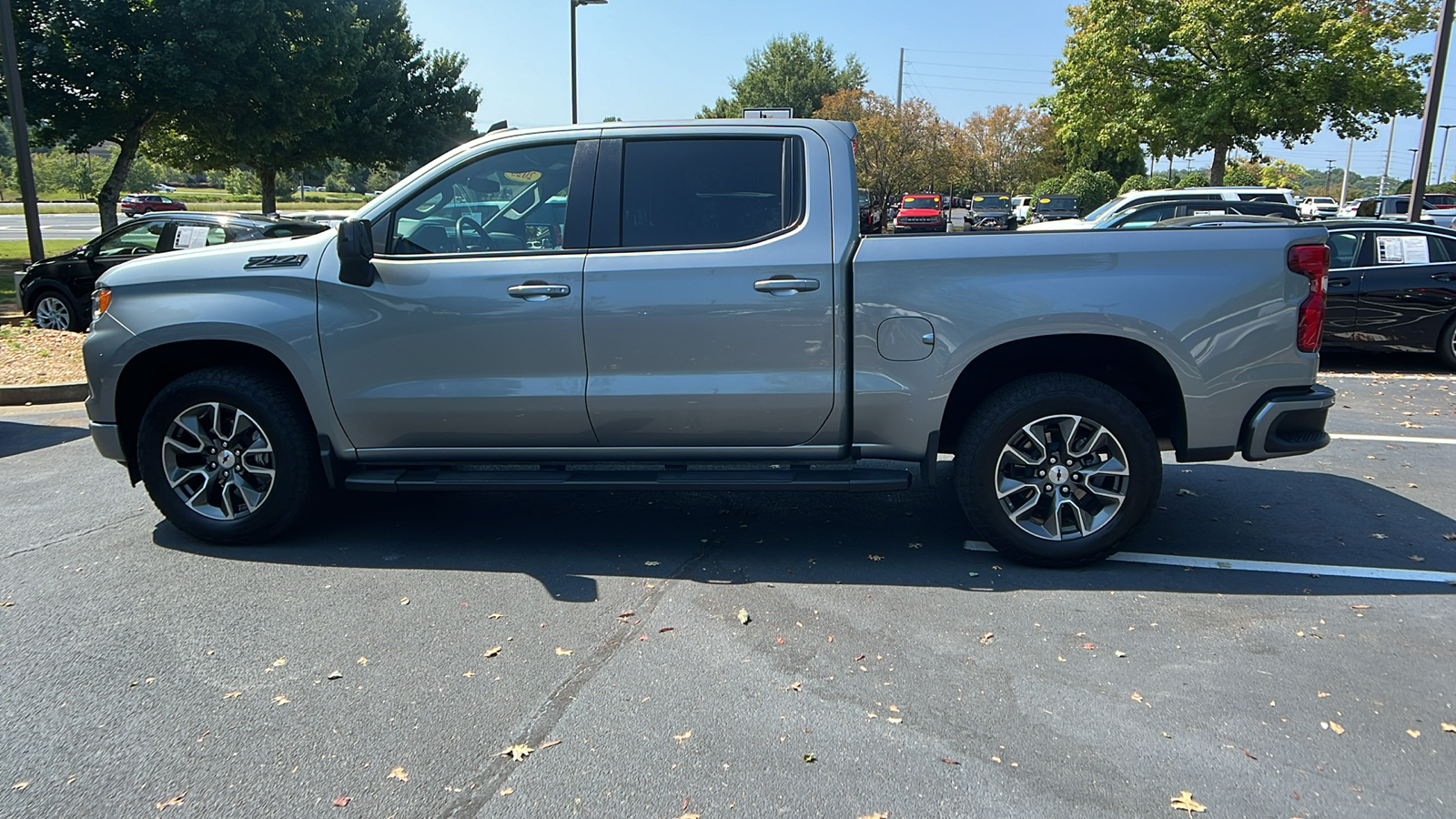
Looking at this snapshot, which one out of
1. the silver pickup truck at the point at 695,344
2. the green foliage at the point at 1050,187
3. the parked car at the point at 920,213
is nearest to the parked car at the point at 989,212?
the parked car at the point at 920,213

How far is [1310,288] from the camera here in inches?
179

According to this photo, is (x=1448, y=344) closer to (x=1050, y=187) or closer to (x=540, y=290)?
(x=540, y=290)

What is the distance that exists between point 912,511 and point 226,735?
3.70m

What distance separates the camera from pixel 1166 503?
5.90m

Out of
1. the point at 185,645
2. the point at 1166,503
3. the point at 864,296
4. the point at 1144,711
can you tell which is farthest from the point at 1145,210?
the point at 185,645

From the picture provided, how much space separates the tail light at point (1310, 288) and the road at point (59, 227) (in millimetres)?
33236

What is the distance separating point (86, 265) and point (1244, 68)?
1050 inches

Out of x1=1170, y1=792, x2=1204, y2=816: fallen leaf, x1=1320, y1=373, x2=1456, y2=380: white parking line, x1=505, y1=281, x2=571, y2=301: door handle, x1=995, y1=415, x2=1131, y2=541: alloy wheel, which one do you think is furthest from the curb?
x1=1320, y1=373, x2=1456, y2=380: white parking line

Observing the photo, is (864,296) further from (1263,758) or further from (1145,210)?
(1145,210)

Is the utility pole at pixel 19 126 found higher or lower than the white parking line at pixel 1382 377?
higher

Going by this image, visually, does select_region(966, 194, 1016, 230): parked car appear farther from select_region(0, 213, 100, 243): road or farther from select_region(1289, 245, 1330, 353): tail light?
select_region(1289, 245, 1330, 353): tail light

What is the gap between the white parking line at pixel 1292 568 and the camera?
471 cm

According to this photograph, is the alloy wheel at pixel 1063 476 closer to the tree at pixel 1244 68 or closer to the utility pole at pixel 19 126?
the utility pole at pixel 19 126

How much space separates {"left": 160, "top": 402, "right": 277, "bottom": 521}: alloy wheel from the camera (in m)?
5.08
